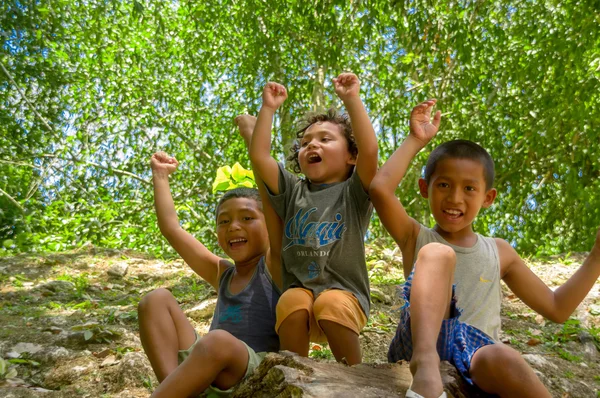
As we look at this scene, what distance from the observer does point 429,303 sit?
1.87m

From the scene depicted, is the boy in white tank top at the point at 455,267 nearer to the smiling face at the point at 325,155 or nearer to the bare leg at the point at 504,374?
the bare leg at the point at 504,374

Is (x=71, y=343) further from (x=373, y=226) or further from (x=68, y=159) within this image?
(x=373, y=226)

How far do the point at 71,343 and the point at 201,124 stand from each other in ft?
27.8

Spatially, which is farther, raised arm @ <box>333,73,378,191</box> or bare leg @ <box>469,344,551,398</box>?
raised arm @ <box>333,73,378,191</box>

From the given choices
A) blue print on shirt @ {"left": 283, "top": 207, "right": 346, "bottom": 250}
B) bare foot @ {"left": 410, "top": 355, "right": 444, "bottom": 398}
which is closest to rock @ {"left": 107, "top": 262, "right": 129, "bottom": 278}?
blue print on shirt @ {"left": 283, "top": 207, "right": 346, "bottom": 250}

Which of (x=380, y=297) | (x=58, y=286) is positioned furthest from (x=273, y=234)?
(x=58, y=286)

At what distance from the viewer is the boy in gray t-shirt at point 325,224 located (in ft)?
7.36

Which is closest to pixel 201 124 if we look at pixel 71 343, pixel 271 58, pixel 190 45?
pixel 190 45

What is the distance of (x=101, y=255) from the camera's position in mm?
6020

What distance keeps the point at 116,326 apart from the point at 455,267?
7.50ft

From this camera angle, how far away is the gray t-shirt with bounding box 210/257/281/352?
243cm

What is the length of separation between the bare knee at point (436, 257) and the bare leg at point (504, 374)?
289 millimetres

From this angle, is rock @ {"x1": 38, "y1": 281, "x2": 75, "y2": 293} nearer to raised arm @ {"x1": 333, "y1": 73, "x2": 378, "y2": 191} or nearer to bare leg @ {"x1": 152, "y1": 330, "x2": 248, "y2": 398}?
bare leg @ {"x1": 152, "y1": 330, "x2": 248, "y2": 398}

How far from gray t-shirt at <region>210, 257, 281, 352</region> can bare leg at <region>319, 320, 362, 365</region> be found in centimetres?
33
